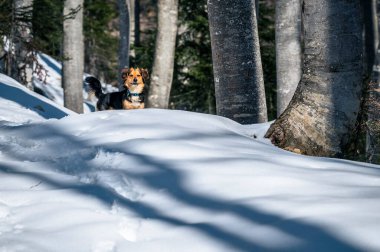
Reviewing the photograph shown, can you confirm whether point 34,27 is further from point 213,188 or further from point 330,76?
point 213,188

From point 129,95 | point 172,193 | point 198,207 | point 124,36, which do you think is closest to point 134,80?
point 129,95

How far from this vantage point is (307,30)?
5477 millimetres

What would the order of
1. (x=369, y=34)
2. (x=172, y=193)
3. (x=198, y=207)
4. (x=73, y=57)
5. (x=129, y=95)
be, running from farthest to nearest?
1. (x=369, y=34)
2. (x=73, y=57)
3. (x=129, y=95)
4. (x=172, y=193)
5. (x=198, y=207)

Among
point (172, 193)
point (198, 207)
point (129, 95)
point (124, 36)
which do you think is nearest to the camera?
point (198, 207)

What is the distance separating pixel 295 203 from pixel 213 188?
0.58 m

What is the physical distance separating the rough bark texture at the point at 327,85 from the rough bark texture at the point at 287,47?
5725 mm

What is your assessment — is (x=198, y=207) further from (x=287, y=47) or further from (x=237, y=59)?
(x=287, y=47)

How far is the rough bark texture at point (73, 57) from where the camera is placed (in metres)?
13.6

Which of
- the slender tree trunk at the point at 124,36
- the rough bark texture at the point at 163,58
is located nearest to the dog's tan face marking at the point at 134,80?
the rough bark texture at the point at 163,58

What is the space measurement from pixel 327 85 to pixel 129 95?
15.9 feet

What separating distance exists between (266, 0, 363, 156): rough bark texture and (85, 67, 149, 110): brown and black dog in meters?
A: 4.43

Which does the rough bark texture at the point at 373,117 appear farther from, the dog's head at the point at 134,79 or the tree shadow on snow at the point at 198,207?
the dog's head at the point at 134,79

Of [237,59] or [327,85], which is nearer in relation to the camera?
[327,85]

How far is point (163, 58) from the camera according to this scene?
11586 millimetres
